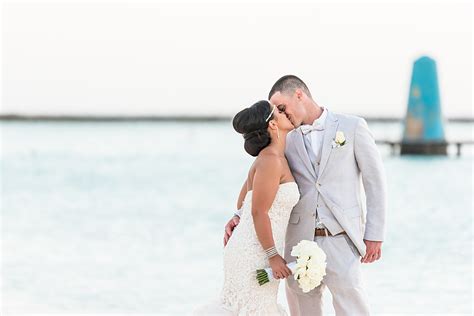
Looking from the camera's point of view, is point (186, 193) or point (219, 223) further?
point (186, 193)

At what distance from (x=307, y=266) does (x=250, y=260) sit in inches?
10.6

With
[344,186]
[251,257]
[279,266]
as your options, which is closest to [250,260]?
[251,257]

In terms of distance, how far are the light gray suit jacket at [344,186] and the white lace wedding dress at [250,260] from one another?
113mm

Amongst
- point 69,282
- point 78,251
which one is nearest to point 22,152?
point 78,251

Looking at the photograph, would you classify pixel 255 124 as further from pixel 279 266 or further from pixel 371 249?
pixel 371 249

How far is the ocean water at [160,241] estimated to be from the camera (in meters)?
8.96

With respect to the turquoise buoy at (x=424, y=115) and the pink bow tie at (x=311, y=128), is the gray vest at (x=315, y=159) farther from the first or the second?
the turquoise buoy at (x=424, y=115)

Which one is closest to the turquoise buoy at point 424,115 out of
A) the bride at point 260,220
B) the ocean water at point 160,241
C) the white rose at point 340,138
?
the ocean water at point 160,241

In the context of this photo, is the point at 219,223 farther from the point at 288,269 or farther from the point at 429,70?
the point at 429,70

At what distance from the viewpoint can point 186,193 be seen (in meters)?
24.1

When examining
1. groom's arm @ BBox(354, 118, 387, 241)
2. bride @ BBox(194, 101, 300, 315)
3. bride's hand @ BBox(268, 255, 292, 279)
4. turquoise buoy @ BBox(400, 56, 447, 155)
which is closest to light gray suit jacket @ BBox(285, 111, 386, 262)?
groom's arm @ BBox(354, 118, 387, 241)

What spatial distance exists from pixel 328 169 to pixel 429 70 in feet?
87.5

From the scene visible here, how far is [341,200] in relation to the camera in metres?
4.36

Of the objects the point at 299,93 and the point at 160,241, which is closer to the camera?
the point at 299,93
